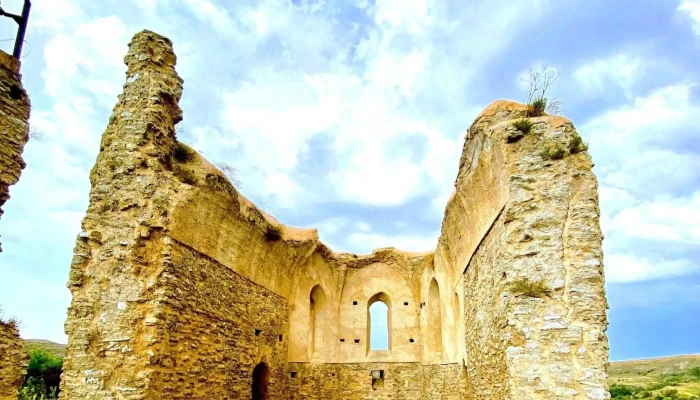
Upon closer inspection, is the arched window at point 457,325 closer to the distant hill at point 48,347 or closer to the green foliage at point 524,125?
the green foliage at point 524,125

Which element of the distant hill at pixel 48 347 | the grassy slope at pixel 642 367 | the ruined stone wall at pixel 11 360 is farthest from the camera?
the grassy slope at pixel 642 367

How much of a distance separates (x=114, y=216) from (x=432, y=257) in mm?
10802

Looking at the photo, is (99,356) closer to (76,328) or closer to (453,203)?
(76,328)

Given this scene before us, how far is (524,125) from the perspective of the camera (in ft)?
25.3

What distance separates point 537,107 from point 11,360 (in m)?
9.85

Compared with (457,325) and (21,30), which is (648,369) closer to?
(457,325)

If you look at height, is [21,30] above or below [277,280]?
above

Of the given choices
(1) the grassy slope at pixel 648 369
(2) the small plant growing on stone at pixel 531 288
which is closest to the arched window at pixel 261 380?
(2) the small plant growing on stone at pixel 531 288

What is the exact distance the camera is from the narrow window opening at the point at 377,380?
1638 centimetres

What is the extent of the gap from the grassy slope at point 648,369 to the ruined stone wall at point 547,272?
26200mm

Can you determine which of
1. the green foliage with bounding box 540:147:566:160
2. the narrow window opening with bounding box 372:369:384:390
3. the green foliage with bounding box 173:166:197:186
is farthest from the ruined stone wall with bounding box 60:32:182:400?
the narrow window opening with bounding box 372:369:384:390

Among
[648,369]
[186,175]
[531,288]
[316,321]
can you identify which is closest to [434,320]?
[316,321]

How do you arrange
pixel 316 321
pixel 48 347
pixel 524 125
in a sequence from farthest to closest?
pixel 48 347 < pixel 316 321 < pixel 524 125

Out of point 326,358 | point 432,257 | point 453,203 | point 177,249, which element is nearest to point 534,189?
point 453,203
